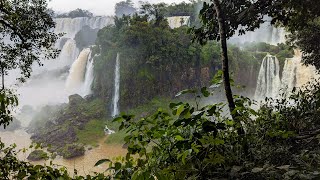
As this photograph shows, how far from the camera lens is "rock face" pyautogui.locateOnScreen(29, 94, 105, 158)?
26938 mm

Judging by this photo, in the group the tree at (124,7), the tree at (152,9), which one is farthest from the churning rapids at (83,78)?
the tree at (124,7)

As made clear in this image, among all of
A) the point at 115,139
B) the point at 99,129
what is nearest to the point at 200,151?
the point at 115,139

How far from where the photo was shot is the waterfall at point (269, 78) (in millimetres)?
28141

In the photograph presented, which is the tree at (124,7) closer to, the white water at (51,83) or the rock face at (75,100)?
the white water at (51,83)

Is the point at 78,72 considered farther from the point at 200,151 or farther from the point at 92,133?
the point at 200,151

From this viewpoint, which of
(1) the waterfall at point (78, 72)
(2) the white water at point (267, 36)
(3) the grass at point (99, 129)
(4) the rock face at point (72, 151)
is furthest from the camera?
(1) the waterfall at point (78, 72)

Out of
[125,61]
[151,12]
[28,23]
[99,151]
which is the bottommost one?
[99,151]

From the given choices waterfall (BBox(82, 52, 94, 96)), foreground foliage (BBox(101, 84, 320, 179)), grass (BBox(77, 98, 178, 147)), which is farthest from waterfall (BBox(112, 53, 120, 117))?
foreground foliage (BBox(101, 84, 320, 179))

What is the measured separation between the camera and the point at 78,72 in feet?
134

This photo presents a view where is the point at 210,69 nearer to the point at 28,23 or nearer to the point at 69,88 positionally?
the point at 69,88

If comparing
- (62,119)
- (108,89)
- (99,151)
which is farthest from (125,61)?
(99,151)

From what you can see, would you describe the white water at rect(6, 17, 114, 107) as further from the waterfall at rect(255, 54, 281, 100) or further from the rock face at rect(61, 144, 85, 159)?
the waterfall at rect(255, 54, 281, 100)

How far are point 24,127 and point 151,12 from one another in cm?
2106

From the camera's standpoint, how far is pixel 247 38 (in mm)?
44219
